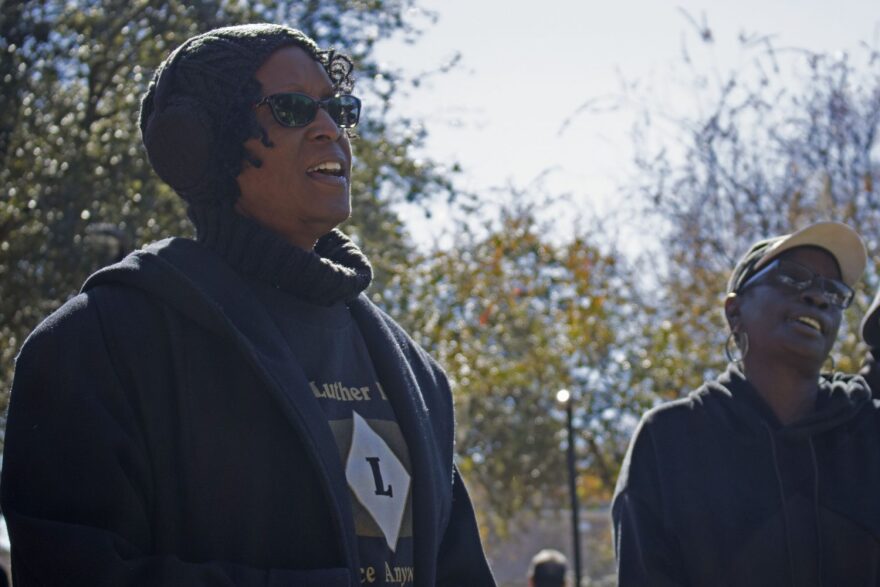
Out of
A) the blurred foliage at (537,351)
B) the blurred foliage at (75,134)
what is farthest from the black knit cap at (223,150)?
the blurred foliage at (537,351)

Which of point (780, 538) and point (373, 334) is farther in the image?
point (780, 538)

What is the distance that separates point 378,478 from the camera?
305 centimetres

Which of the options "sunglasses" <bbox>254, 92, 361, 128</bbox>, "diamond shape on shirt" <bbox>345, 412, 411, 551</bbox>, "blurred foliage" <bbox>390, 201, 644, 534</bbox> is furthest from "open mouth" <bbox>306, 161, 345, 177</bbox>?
"blurred foliage" <bbox>390, 201, 644, 534</bbox>

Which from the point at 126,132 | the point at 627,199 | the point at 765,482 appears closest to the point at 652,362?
the point at 627,199

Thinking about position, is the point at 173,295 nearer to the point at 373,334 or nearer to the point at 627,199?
the point at 373,334

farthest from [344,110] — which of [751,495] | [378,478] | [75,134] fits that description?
[75,134]

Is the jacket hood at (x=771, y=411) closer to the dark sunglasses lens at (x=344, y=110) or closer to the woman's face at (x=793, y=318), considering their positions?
the woman's face at (x=793, y=318)

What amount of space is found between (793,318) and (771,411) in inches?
13.6

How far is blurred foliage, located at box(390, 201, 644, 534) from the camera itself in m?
18.8

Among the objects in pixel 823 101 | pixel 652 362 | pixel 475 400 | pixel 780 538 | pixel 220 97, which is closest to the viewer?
pixel 220 97

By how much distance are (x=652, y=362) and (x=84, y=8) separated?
10259mm

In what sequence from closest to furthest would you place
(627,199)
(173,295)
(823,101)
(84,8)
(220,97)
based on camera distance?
1. (173,295)
2. (220,97)
3. (84,8)
4. (823,101)
5. (627,199)

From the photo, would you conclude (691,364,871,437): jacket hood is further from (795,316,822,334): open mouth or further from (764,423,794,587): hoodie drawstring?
(795,316,822,334): open mouth

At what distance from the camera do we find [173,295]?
293cm
